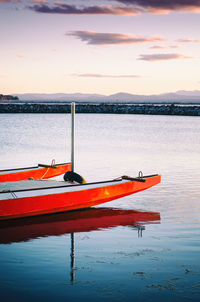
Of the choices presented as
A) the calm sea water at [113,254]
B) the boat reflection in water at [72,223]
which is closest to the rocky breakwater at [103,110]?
the calm sea water at [113,254]

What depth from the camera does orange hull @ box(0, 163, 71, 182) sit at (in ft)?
46.0

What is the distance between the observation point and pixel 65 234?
31.3ft

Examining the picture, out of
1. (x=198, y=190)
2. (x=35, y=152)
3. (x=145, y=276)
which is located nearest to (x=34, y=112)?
(x=35, y=152)

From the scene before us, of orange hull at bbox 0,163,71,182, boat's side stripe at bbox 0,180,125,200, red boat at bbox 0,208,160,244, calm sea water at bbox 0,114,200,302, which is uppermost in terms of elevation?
boat's side stripe at bbox 0,180,125,200

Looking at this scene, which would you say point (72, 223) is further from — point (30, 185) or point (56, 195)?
point (30, 185)

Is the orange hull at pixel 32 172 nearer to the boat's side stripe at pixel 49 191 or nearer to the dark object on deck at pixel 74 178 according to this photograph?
the dark object on deck at pixel 74 178

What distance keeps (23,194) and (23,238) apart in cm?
157

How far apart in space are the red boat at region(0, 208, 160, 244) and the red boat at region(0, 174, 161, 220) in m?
0.20

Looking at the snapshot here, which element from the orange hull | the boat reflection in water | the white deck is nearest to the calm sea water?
the boat reflection in water

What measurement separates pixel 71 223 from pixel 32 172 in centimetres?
453

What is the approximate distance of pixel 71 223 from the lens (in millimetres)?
10641

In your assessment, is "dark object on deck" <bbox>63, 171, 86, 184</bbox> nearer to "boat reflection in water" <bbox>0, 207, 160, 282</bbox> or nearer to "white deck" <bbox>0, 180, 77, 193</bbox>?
"white deck" <bbox>0, 180, 77, 193</bbox>

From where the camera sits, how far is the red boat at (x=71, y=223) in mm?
9625

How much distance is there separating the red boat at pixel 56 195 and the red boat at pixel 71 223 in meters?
0.20
